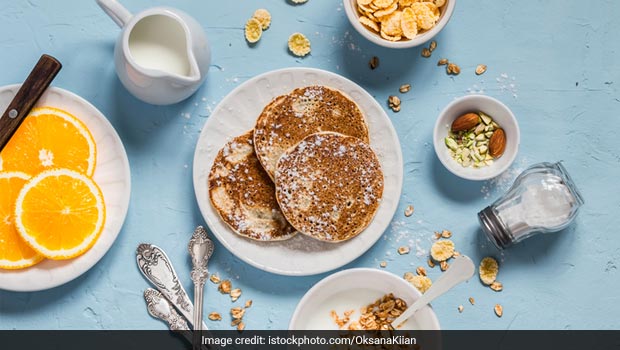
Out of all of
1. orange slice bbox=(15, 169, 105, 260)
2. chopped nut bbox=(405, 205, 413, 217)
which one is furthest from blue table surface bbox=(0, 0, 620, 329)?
orange slice bbox=(15, 169, 105, 260)

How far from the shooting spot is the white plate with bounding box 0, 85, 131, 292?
1523 millimetres

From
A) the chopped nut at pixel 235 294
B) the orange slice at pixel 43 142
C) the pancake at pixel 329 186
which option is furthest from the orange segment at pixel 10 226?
the pancake at pixel 329 186

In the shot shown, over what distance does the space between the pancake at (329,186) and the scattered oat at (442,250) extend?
0.56ft

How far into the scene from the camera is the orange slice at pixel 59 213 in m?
1.47

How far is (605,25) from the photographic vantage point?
1633mm

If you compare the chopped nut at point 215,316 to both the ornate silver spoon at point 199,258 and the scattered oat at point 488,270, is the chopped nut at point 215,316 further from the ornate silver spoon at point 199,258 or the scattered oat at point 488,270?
the scattered oat at point 488,270

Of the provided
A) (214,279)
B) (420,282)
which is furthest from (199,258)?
(420,282)

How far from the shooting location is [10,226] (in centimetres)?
150

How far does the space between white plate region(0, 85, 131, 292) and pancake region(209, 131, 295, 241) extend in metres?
0.20

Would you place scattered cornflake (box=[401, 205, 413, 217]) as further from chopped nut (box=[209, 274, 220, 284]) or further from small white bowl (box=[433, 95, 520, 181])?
chopped nut (box=[209, 274, 220, 284])
